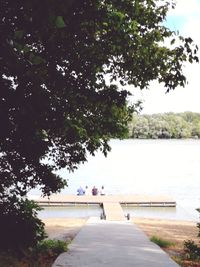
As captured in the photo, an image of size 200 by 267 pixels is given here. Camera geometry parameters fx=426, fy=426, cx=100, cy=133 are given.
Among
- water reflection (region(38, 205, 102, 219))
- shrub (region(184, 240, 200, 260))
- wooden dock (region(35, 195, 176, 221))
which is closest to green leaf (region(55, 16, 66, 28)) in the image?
shrub (region(184, 240, 200, 260))

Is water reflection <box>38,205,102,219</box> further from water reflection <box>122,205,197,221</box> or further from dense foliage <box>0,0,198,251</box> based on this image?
dense foliage <box>0,0,198,251</box>

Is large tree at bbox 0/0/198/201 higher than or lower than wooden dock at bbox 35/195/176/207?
higher

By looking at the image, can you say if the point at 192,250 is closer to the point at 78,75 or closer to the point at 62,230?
the point at 78,75

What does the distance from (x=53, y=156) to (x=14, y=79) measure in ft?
11.7

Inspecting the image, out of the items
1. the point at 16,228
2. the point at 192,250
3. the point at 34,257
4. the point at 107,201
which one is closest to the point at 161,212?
the point at 107,201

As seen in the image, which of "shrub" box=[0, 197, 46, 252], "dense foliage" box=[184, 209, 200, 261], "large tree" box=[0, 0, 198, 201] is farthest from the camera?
"dense foliage" box=[184, 209, 200, 261]

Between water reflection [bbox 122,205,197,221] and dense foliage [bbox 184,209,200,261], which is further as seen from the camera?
water reflection [bbox 122,205,197,221]

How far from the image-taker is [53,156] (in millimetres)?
10711

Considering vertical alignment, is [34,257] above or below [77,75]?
below

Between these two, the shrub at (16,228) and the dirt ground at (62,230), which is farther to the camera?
the dirt ground at (62,230)

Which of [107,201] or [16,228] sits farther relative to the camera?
[107,201]

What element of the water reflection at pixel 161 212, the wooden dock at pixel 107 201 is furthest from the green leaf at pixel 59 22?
the wooden dock at pixel 107 201

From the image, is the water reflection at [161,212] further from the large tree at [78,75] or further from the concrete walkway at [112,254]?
the large tree at [78,75]

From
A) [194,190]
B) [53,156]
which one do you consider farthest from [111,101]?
[194,190]
